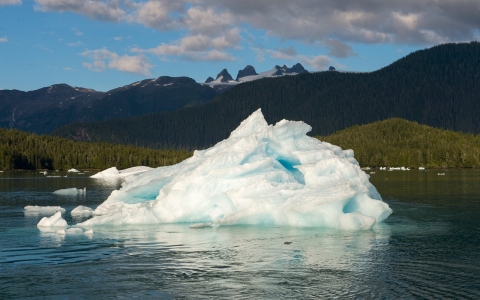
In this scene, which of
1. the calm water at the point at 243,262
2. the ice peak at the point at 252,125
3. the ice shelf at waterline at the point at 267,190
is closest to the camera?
the calm water at the point at 243,262

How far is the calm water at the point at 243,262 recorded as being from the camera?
891 inches

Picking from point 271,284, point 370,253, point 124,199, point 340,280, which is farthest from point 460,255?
point 124,199

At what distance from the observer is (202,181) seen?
40312 millimetres

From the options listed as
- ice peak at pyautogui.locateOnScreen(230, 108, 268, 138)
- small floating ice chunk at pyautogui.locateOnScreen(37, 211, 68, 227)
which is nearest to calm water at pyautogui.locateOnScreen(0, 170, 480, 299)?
small floating ice chunk at pyautogui.locateOnScreen(37, 211, 68, 227)

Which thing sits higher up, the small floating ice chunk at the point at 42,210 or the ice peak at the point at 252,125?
the ice peak at the point at 252,125

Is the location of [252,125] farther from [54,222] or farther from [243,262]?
[243,262]

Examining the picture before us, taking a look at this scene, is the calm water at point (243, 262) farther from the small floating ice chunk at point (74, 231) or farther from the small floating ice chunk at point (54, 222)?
the small floating ice chunk at point (74, 231)

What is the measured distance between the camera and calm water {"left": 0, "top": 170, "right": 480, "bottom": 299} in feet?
74.3

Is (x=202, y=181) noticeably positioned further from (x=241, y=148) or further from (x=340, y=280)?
(x=340, y=280)

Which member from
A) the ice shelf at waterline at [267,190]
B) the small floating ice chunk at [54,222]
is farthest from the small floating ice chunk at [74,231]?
the small floating ice chunk at [54,222]

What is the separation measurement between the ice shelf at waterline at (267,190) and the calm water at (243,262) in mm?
1221

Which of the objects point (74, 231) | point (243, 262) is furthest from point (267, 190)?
point (74, 231)

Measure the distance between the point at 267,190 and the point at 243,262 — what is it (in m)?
11.5

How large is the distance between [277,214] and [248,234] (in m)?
3.00
